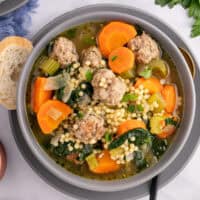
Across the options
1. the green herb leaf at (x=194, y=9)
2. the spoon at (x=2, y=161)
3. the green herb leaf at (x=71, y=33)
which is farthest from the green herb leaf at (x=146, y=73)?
the spoon at (x=2, y=161)

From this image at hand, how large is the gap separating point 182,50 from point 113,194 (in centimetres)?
68

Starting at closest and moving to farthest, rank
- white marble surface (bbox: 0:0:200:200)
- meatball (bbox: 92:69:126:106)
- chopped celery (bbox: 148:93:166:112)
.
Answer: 1. meatball (bbox: 92:69:126:106)
2. chopped celery (bbox: 148:93:166:112)
3. white marble surface (bbox: 0:0:200:200)

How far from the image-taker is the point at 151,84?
2188 millimetres

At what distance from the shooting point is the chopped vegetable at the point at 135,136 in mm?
2133

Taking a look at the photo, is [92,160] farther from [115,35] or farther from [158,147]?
[115,35]

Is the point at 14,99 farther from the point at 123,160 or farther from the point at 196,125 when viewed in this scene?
the point at 196,125

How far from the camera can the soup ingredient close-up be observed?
2.14 metres

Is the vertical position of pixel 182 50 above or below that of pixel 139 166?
above

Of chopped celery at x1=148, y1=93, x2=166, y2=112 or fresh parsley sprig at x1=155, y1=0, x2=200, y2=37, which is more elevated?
fresh parsley sprig at x1=155, y1=0, x2=200, y2=37

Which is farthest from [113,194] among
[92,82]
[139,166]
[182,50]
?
[182,50]

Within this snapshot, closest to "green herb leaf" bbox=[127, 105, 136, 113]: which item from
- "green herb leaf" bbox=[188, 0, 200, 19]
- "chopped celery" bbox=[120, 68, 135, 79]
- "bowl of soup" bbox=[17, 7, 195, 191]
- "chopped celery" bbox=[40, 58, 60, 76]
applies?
"bowl of soup" bbox=[17, 7, 195, 191]

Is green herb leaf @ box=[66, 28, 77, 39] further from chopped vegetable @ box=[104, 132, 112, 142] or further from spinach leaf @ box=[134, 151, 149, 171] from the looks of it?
spinach leaf @ box=[134, 151, 149, 171]

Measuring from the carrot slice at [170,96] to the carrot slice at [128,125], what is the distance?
0.15m

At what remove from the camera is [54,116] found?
2.12 m
